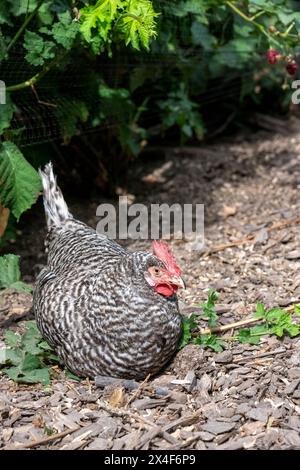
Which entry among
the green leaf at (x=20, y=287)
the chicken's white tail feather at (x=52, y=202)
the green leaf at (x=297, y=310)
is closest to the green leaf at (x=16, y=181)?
the chicken's white tail feather at (x=52, y=202)

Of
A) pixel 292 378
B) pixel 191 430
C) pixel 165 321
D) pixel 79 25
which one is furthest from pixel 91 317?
pixel 79 25

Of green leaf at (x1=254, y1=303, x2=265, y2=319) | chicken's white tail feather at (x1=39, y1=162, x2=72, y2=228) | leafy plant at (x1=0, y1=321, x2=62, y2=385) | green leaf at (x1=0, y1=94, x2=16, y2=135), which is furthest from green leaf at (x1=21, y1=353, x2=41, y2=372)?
green leaf at (x1=0, y1=94, x2=16, y2=135)

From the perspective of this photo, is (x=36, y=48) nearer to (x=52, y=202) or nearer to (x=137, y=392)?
(x=52, y=202)

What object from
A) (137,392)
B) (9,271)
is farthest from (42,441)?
(9,271)

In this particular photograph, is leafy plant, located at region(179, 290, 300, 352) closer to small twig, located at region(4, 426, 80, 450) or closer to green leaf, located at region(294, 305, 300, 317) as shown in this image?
green leaf, located at region(294, 305, 300, 317)

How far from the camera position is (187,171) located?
257 inches

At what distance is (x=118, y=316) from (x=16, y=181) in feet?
4.18

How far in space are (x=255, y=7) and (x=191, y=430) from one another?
10.1 feet

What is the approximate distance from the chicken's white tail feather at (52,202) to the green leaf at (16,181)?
0.73ft

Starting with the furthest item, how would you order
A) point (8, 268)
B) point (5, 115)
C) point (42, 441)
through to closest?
point (8, 268) → point (5, 115) → point (42, 441)

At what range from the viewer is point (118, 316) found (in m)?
3.39

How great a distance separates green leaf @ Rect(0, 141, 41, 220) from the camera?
424 cm

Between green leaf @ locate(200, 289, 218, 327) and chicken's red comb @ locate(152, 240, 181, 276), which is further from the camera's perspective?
green leaf @ locate(200, 289, 218, 327)

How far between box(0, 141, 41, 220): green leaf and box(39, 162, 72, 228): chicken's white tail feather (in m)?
0.22
